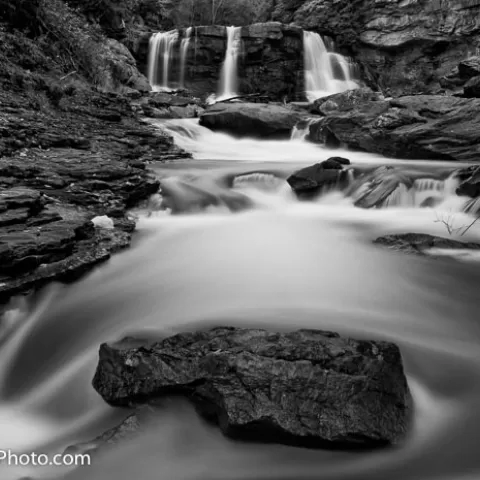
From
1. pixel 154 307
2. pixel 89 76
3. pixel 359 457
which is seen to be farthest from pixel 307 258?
pixel 89 76

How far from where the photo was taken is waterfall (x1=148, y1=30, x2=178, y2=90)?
2072 cm

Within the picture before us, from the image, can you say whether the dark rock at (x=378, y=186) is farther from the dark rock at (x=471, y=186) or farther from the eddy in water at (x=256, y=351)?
the dark rock at (x=471, y=186)

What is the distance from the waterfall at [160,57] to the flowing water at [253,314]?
14169mm

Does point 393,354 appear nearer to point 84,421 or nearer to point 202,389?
point 202,389

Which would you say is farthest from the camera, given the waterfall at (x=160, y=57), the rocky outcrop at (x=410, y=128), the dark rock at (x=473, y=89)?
the waterfall at (x=160, y=57)

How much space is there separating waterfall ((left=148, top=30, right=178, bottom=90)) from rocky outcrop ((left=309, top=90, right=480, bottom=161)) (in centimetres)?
1040

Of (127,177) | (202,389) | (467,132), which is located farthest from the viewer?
(467,132)

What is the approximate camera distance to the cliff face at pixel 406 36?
850 inches

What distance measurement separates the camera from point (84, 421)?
3.07 m

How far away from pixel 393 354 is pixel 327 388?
552 millimetres

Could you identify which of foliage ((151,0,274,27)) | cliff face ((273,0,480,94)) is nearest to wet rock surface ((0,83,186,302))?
cliff face ((273,0,480,94))

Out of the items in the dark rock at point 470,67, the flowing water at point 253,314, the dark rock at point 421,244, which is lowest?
the flowing water at point 253,314

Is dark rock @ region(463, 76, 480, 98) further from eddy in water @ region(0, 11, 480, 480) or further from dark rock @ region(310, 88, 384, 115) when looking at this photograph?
eddy in water @ region(0, 11, 480, 480)

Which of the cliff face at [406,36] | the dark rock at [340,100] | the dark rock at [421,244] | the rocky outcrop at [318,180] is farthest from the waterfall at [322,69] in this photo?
the dark rock at [421,244]
